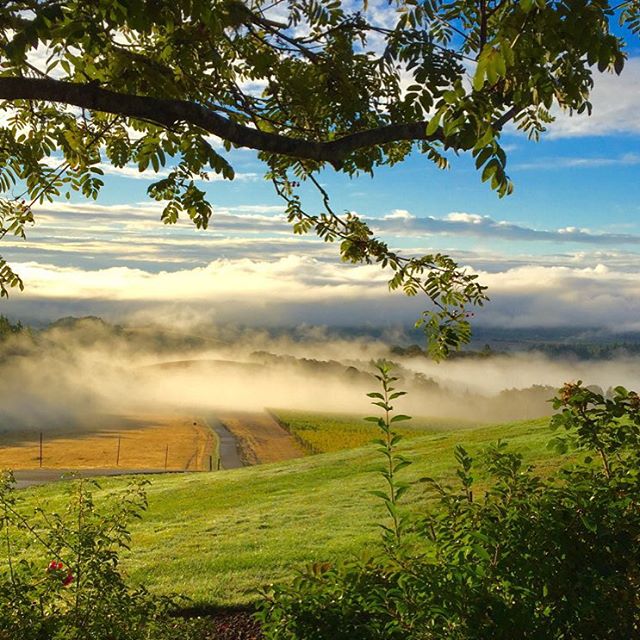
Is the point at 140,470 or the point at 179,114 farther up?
the point at 179,114

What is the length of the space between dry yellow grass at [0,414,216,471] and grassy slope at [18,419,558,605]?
1369 inches

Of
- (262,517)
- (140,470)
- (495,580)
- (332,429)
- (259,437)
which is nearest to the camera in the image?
(495,580)

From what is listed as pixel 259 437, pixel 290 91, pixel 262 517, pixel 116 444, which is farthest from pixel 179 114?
pixel 116 444

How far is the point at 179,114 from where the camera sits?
495 cm

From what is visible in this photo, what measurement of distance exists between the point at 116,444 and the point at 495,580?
287ft

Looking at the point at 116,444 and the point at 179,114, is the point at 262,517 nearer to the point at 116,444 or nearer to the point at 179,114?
the point at 179,114

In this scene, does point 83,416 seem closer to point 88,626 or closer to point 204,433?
point 204,433

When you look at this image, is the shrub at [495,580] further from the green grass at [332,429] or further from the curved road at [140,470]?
the green grass at [332,429]

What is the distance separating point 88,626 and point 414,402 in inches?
5476

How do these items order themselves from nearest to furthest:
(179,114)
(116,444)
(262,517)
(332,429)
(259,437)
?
(179,114)
(262,517)
(116,444)
(259,437)
(332,429)

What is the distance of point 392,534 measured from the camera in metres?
4.79

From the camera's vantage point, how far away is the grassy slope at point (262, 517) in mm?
10508

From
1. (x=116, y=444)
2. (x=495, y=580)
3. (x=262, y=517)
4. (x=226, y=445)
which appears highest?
(x=495, y=580)

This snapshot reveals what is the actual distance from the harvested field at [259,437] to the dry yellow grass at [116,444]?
4.23m
